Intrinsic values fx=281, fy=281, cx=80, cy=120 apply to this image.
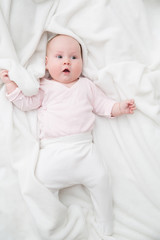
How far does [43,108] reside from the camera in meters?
1.42

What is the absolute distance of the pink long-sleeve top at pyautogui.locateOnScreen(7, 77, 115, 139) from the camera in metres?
1.36

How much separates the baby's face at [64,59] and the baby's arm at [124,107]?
0.26 meters

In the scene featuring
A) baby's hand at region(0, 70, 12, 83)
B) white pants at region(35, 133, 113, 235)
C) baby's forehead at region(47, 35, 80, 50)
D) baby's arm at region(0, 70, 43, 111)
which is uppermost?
baby's forehead at region(47, 35, 80, 50)

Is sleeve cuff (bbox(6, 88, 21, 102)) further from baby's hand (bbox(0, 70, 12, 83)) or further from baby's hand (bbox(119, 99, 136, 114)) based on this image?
baby's hand (bbox(119, 99, 136, 114))

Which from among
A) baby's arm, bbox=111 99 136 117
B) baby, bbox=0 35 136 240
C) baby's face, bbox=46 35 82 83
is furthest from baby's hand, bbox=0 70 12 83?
baby's arm, bbox=111 99 136 117

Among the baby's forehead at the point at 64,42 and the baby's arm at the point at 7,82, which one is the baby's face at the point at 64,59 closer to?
the baby's forehead at the point at 64,42

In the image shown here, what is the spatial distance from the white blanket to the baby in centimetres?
5

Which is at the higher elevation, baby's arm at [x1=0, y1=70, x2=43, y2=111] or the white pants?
baby's arm at [x1=0, y1=70, x2=43, y2=111]

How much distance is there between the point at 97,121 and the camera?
4.82 ft

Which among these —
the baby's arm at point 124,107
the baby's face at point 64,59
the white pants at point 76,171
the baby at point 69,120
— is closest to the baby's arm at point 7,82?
the baby at point 69,120

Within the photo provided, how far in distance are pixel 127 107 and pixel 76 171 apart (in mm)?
404

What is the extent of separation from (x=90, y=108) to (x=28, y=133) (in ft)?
1.09

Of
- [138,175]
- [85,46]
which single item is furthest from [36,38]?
[138,175]

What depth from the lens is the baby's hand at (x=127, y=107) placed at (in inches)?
54.5
